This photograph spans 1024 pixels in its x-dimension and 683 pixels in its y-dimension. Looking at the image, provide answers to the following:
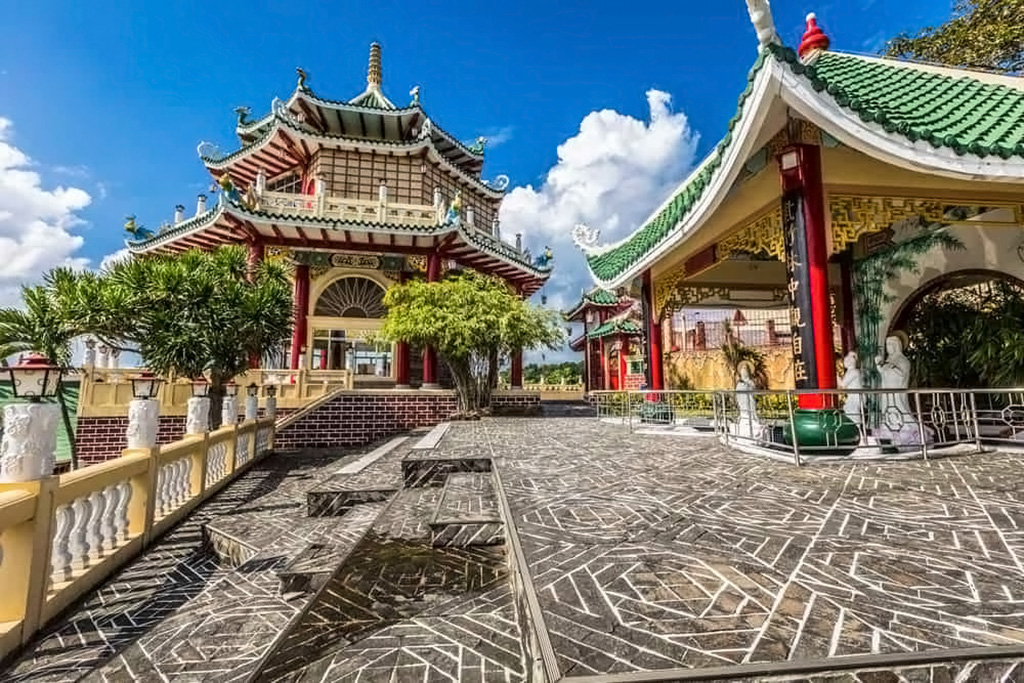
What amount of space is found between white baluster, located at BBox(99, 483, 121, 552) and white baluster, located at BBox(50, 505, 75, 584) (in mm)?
527

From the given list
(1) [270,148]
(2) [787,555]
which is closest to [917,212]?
(2) [787,555]

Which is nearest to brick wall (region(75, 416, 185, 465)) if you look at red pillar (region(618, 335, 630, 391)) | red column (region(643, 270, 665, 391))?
red column (region(643, 270, 665, 391))

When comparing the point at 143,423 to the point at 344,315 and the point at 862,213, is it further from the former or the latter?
the point at 344,315

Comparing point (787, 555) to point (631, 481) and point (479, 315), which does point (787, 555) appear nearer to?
point (631, 481)

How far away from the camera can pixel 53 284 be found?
26.1ft

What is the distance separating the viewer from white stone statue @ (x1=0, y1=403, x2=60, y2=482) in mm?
2988

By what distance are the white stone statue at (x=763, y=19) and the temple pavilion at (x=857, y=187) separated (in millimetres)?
11

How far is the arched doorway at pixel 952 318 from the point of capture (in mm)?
6738

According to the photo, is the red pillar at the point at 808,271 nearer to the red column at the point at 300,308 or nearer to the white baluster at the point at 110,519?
the white baluster at the point at 110,519

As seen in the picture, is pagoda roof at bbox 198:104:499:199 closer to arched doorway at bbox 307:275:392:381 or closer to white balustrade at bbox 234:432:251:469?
arched doorway at bbox 307:275:392:381

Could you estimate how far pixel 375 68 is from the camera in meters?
19.4

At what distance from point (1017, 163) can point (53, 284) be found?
13.0m

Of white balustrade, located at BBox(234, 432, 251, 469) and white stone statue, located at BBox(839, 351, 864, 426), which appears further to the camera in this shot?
white balustrade, located at BBox(234, 432, 251, 469)

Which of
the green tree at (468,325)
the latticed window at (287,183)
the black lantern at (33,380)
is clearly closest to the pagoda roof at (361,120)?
the latticed window at (287,183)
